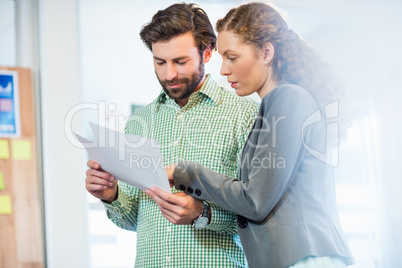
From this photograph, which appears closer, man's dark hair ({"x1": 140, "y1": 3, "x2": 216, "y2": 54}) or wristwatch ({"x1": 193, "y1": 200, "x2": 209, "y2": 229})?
wristwatch ({"x1": 193, "y1": 200, "x2": 209, "y2": 229})

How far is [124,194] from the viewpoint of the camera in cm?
136

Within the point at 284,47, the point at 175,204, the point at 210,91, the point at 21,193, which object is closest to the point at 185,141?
the point at 210,91

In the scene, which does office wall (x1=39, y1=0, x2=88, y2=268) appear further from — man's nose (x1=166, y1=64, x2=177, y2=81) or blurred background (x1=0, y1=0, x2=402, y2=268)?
man's nose (x1=166, y1=64, x2=177, y2=81)

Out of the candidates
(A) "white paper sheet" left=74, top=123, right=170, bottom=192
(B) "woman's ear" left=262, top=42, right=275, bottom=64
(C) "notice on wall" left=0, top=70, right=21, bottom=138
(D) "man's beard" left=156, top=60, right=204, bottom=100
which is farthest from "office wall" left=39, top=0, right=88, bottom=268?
(B) "woman's ear" left=262, top=42, right=275, bottom=64

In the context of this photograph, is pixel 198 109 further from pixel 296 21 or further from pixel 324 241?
pixel 296 21

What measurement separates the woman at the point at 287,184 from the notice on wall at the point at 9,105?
1.84m

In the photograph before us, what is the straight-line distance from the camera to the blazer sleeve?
0.96 m

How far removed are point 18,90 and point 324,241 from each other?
2.19m

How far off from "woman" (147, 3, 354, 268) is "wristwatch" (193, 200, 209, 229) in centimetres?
8

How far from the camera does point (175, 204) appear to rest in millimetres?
1091

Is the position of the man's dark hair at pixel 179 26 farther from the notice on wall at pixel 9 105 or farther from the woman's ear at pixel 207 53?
the notice on wall at pixel 9 105

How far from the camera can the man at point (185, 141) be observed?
1.21 metres

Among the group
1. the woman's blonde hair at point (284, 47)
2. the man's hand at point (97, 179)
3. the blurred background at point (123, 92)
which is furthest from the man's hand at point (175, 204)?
the blurred background at point (123, 92)

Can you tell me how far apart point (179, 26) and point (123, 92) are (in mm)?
1529
